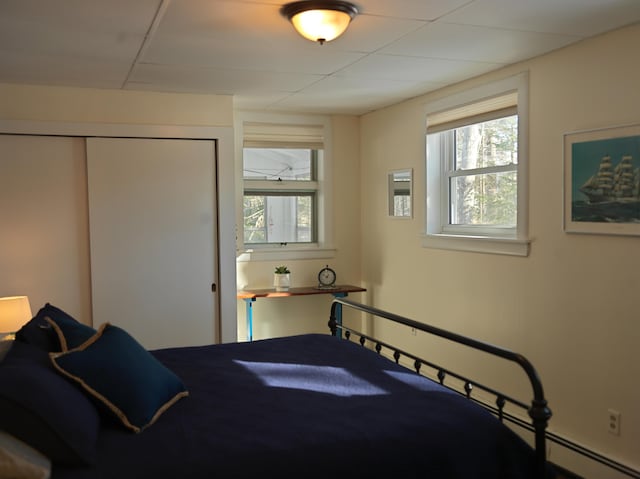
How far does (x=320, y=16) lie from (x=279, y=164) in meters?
2.82

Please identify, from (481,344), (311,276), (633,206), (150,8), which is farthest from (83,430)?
(311,276)

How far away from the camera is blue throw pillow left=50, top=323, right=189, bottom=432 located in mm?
1955

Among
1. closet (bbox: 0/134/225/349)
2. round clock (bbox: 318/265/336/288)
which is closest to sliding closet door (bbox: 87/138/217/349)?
closet (bbox: 0/134/225/349)

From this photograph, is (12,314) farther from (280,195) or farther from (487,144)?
(487,144)

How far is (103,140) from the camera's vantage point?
160 inches

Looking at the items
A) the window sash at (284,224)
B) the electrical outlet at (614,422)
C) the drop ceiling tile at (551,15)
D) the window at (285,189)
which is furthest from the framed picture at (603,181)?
the window sash at (284,224)

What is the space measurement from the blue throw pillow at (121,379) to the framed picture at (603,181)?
2150 mm

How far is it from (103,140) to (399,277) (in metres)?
2.43

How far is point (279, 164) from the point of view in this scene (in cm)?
525

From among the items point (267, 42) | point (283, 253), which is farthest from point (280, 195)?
point (267, 42)

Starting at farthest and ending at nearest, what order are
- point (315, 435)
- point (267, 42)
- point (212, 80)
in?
point (212, 80) < point (267, 42) < point (315, 435)

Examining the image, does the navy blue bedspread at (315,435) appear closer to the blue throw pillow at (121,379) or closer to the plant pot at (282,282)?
the blue throw pillow at (121,379)

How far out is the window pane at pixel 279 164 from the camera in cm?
516

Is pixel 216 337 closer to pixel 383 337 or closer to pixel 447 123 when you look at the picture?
pixel 383 337
